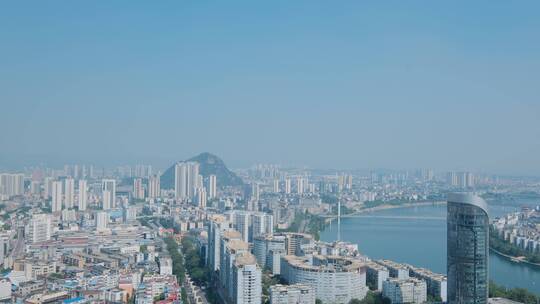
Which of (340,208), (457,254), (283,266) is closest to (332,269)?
(283,266)

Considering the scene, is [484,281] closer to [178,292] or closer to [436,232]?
[178,292]

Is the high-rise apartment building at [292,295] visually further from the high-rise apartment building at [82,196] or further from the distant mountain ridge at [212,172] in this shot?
the distant mountain ridge at [212,172]

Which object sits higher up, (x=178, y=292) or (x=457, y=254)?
(x=457, y=254)

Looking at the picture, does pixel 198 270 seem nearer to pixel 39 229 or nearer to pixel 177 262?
pixel 177 262

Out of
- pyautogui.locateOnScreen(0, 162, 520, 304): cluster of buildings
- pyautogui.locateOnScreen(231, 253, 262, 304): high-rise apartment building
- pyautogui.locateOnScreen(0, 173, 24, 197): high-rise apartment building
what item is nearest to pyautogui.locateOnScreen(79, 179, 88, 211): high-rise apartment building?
pyautogui.locateOnScreen(0, 162, 520, 304): cluster of buildings

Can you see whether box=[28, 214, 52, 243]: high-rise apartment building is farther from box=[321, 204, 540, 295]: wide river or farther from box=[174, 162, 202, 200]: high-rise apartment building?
box=[174, 162, 202, 200]: high-rise apartment building

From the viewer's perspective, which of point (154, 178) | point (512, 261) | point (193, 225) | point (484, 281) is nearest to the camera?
point (484, 281)

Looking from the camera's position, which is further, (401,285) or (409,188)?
(409,188)
